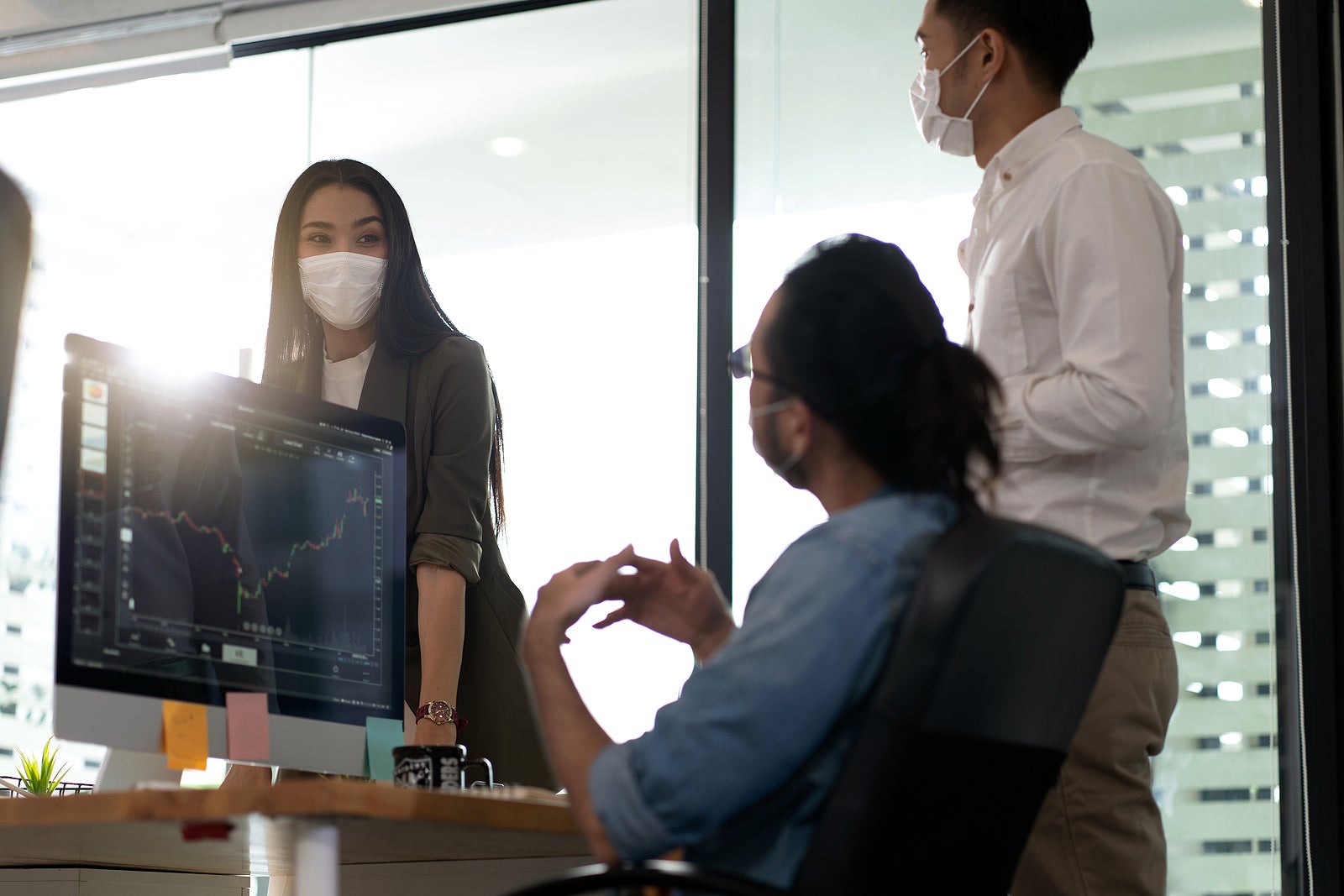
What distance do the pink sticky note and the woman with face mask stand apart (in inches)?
17.6

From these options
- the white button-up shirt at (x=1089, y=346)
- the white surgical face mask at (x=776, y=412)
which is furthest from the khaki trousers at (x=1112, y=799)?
the white surgical face mask at (x=776, y=412)

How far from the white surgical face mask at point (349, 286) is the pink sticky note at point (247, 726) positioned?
3.10 ft

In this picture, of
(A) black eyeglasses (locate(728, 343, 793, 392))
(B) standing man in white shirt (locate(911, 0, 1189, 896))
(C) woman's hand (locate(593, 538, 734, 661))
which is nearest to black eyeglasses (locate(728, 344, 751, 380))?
Answer: (A) black eyeglasses (locate(728, 343, 793, 392))

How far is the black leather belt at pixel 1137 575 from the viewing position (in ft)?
6.06

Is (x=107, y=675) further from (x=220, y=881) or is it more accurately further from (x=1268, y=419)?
(x=1268, y=419)

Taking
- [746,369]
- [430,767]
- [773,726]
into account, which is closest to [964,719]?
[773,726]

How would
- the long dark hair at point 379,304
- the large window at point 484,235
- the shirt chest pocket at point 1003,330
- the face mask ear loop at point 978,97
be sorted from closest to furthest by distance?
the shirt chest pocket at point 1003,330 < the face mask ear loop at point 978,97 < the long dark hair at point 379,304 < the large window at point 484,235

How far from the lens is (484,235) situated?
4066mm

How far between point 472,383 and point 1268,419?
1779 mm

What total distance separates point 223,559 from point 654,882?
0.78 metres

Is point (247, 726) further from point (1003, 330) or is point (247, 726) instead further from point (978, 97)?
point (978, 97)

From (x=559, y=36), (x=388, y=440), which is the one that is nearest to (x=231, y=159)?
(x=559, y=36)

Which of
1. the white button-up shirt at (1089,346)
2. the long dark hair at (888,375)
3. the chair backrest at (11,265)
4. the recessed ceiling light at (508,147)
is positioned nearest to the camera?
the long dark hair at (888,375)

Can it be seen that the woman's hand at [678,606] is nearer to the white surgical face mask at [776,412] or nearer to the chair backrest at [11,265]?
the white surgical face mask at [776,412]
